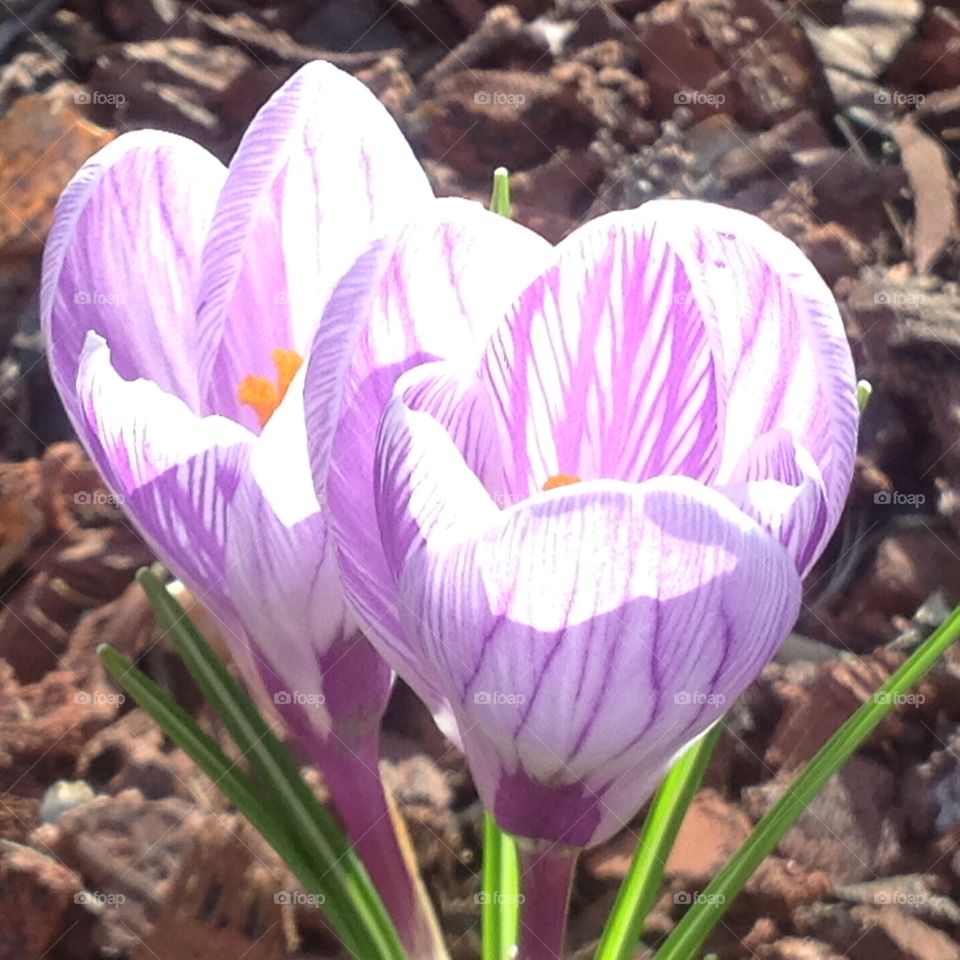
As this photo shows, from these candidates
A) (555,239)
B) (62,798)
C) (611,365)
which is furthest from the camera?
(555,239)

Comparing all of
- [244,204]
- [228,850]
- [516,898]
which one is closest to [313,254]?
[244,204]

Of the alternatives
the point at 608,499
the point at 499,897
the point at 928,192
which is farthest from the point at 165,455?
the point at 928,192

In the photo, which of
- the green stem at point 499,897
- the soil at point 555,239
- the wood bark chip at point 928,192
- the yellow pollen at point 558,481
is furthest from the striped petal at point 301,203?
the wood bark chip at point 928,192

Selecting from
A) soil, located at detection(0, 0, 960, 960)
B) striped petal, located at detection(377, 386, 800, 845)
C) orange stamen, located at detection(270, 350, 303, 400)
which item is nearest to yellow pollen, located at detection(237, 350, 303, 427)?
orange stamen, located at detection(270, 350, 303, 400)

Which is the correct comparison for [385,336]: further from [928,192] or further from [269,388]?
[928,192]

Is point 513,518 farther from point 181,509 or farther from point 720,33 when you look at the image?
point 720,33

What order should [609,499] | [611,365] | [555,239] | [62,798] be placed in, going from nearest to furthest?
[609,499] → [611,365] → [62,798] → [555,239]

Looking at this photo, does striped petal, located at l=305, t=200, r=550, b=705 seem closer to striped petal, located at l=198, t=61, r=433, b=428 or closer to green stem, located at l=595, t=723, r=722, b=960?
striped petal, located at l=198, t=61, r=433, b=428
